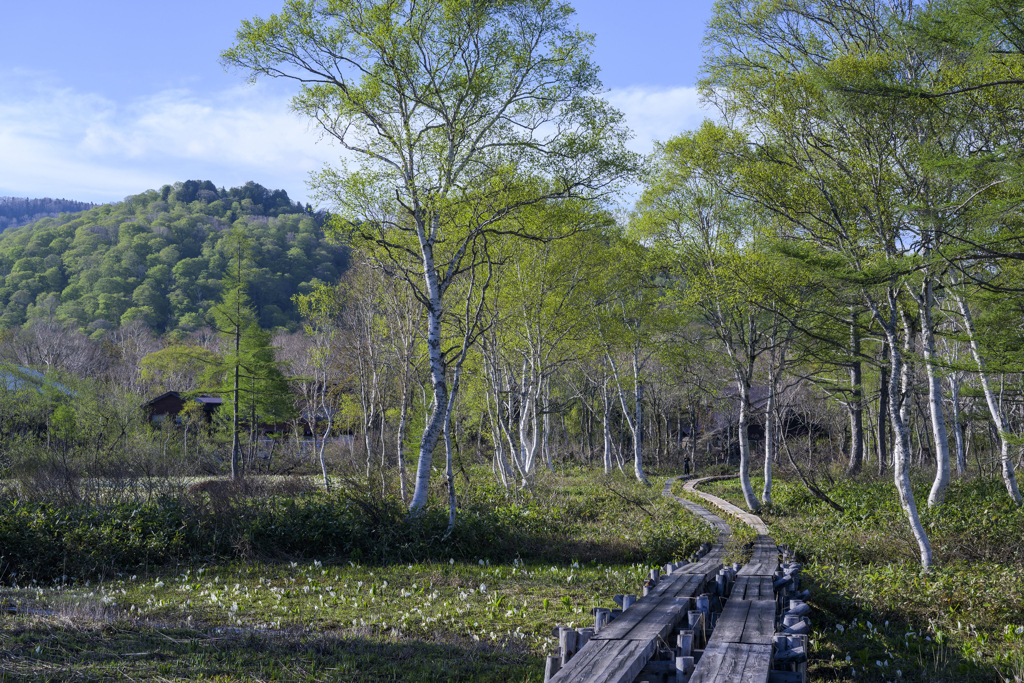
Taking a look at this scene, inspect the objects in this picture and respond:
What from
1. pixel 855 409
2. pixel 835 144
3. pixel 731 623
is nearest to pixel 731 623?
pixel 731 623

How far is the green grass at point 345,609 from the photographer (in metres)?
5.20

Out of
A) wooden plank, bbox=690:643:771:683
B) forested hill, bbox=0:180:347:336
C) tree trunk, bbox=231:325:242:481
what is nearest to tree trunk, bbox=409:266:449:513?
wooden plank, bbox=690:643:771:683

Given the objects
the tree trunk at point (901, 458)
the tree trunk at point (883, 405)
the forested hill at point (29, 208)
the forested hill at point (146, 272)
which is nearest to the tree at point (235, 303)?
the tree trunk at point (901, 458)

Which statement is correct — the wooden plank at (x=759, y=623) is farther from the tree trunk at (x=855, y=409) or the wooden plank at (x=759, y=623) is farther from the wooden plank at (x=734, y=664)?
the tree trunk at (x=855, y=409)

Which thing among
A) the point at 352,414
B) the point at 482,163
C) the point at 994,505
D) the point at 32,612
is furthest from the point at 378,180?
the point at 352,414

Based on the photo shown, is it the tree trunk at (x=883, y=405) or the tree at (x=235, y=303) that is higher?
the tree at (x=235, y=303)

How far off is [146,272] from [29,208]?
11640 cm

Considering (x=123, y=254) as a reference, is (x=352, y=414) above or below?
below

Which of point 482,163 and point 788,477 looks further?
point 788,477

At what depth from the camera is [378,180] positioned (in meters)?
12.6

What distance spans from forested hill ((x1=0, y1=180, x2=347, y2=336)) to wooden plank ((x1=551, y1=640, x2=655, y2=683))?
65.9 m

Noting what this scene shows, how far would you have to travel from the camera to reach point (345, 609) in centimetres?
737

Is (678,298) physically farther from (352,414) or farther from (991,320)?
(352,414)

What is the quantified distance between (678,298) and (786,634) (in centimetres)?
1653
